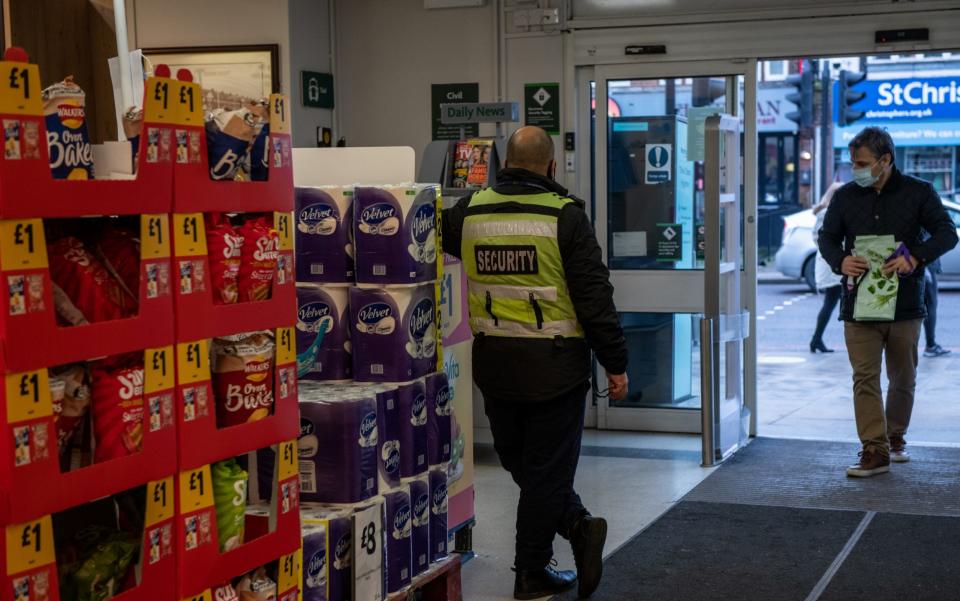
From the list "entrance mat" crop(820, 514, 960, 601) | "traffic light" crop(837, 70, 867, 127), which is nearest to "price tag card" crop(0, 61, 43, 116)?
"entrance mat" crop(820, 514, 960, 601)

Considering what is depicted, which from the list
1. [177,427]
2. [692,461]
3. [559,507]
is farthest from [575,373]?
[692,461]

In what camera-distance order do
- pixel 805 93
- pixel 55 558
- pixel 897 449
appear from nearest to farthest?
pixel 55 558 < pixel 897 449 < pixel 805 93

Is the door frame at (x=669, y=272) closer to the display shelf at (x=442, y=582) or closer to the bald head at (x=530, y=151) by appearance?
the bald head at (x=530, y=151)

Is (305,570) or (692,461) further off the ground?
(305,570)

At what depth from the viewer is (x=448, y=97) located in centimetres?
776

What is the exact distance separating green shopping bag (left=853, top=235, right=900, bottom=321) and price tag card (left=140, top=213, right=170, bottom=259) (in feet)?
13.5

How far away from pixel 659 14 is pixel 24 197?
5433 mm

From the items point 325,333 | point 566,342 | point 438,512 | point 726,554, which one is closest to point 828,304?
point 726,554

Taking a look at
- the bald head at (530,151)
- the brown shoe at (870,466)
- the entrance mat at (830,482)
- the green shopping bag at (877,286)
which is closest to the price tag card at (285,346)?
the bald head at (530,151)

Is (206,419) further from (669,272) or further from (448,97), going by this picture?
(448,97)

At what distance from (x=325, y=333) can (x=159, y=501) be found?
4.52ft

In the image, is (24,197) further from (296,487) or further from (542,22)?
(542,22)

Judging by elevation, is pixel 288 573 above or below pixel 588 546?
above

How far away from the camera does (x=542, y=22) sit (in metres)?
7.51
